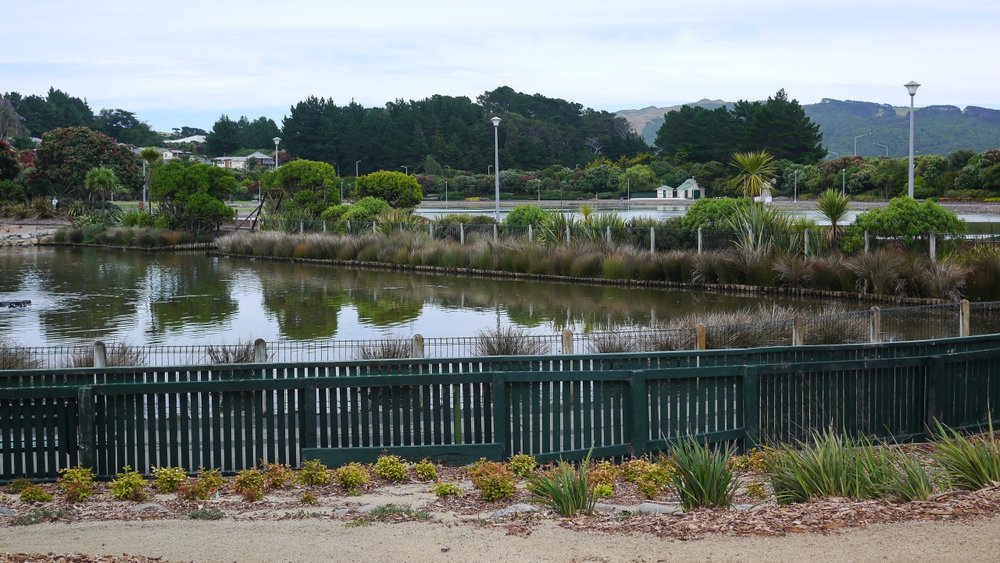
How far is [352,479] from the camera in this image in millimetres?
9812

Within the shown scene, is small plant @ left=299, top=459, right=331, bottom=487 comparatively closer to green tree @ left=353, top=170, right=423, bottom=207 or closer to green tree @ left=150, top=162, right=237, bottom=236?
green tree @ left=353, top=170, right=423, bottom=207

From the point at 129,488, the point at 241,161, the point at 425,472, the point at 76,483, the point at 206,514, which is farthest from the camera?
the point at 241,161

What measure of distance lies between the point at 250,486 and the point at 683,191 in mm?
85987

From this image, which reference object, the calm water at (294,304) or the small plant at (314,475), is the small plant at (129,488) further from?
the calm water at (294,304)

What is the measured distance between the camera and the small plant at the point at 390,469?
10.3 metres

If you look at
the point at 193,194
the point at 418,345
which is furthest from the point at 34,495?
the point at 193,194

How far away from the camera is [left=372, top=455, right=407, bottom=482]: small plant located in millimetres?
10281

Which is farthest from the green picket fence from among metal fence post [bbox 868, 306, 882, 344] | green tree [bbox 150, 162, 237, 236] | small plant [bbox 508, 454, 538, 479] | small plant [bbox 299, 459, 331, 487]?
green tree [bbox 150, 162, 237, 236]

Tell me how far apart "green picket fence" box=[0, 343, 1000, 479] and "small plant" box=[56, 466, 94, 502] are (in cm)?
55

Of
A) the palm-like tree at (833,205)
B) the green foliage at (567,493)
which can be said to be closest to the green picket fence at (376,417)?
the green foliage at (567,493)

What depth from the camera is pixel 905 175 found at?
7588cm

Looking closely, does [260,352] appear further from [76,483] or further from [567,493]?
[567,493]

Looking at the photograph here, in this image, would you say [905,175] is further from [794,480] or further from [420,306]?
[794,480]

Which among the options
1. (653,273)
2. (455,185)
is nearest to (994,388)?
(653,273)
